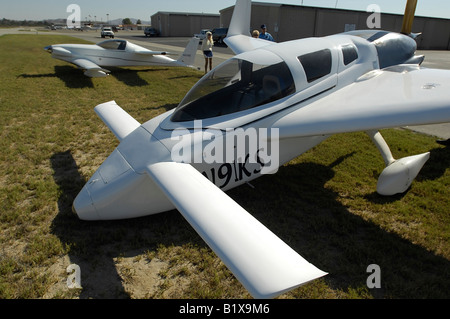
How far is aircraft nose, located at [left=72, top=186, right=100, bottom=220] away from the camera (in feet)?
10.3

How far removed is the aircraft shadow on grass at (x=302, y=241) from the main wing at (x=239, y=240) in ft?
2.92

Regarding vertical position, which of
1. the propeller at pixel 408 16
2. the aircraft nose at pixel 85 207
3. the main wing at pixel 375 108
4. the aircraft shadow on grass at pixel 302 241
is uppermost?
the propeller at pixel 408 16

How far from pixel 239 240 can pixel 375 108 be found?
239 cm

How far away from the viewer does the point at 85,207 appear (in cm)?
314

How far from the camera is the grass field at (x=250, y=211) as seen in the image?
2.67 m

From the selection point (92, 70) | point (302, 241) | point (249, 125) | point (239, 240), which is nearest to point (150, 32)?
point (92, 70)

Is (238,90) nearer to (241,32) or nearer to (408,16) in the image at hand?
(241,32)

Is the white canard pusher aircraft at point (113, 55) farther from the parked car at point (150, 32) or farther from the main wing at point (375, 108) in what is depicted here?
the parked car at point (150, 32)

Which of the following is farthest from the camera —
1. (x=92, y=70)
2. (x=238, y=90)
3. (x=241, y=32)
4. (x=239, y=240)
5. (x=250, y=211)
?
(x=92, y=70)

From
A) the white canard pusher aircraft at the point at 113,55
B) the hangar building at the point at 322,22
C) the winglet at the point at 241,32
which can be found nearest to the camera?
the winglet at the point at 241,32

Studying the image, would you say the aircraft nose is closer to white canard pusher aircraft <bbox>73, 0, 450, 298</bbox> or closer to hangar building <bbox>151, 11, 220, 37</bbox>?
white canard pusher aircraft <bbox>73, 0, 450, 298</bbox>

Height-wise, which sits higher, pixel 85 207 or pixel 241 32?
pixel 241 32

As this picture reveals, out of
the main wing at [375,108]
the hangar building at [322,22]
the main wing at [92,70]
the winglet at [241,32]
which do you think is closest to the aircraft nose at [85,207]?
the main wing at [375,108]
